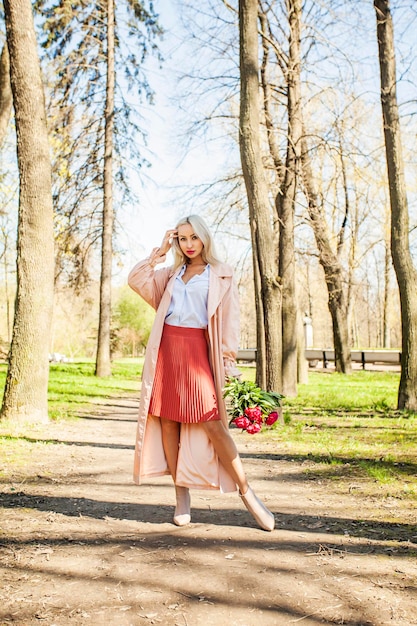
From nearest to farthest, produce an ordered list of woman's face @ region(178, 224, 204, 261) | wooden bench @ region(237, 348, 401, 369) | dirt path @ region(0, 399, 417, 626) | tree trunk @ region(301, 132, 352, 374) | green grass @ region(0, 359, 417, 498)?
dirt path @ region(0, 399, 417, 626) < woman's face @ region(178, 224, 204, 261) < green grass @ region(0, 359, 417, 498) < tree trunk @ region(301, 132, 352, 374) < wooden bench @ region(237, 348, 401, 369)

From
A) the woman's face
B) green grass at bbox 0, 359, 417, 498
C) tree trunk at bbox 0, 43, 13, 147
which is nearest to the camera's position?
the woman's face

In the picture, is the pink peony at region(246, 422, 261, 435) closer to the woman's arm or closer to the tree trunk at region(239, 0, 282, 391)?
the woman's arm

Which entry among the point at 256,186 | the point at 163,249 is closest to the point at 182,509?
the point at 163,249

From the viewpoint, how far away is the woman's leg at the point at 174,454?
4.14 m

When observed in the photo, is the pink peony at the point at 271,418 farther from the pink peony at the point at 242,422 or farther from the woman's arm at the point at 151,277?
the woman's arm at the point at 151,277

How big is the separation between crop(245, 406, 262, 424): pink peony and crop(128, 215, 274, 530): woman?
0.25 meters

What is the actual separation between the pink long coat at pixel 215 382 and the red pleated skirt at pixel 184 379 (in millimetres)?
50

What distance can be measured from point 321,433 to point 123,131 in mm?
13126

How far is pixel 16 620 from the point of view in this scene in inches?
104

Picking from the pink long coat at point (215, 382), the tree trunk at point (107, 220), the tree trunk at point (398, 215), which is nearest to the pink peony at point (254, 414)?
the pink long coat at point (215, 382)

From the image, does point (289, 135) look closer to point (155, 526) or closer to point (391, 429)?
point (391, 429)

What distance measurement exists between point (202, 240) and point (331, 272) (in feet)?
49.6

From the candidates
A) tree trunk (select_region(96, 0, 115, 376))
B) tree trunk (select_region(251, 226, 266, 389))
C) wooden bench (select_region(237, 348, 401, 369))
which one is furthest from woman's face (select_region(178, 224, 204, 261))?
wooden bench (select_region(237, 348, 401, 369))

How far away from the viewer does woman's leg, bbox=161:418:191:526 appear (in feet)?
13.6
